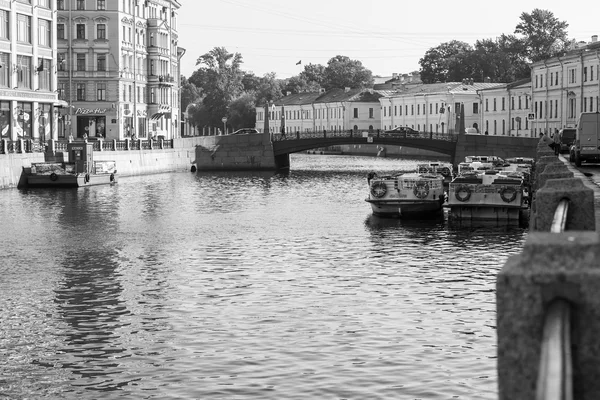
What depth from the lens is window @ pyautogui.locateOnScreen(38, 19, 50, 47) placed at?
81312 mm

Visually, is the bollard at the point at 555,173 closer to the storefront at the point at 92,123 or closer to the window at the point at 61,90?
the storefront at the point at 92,123

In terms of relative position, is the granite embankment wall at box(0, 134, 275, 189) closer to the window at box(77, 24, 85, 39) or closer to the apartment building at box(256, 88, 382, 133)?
the window at box(77, 24, 85, 39)

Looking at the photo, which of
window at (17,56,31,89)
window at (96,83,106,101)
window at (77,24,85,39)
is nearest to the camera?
window at (17,56,31,89)

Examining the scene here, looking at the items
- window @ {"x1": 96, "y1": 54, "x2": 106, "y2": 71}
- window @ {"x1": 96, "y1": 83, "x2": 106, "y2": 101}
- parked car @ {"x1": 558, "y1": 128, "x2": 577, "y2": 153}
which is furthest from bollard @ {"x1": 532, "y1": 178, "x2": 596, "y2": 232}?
window @ {"x1": 96, "y1": 54, "x2": 106, "y2": 71}

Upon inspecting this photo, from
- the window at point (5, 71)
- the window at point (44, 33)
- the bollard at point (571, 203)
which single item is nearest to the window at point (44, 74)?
the window at point (44, 33)

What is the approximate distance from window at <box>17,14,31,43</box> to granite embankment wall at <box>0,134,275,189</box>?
Answer: 956cm

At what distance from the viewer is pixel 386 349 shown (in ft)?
66.0

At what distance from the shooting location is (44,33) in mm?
82250

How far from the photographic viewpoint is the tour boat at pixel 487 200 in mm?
46875

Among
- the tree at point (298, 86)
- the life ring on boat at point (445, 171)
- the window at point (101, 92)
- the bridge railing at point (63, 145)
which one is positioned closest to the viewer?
the life ring on boat at point (445, 171)

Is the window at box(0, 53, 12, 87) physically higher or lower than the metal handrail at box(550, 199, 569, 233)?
higher

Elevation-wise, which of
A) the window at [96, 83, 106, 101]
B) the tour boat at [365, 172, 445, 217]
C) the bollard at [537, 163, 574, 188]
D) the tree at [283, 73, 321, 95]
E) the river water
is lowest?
the river water

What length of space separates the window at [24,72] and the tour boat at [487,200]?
Answer: 130 ft

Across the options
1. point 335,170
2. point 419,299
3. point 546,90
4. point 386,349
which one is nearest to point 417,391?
point 386,349
